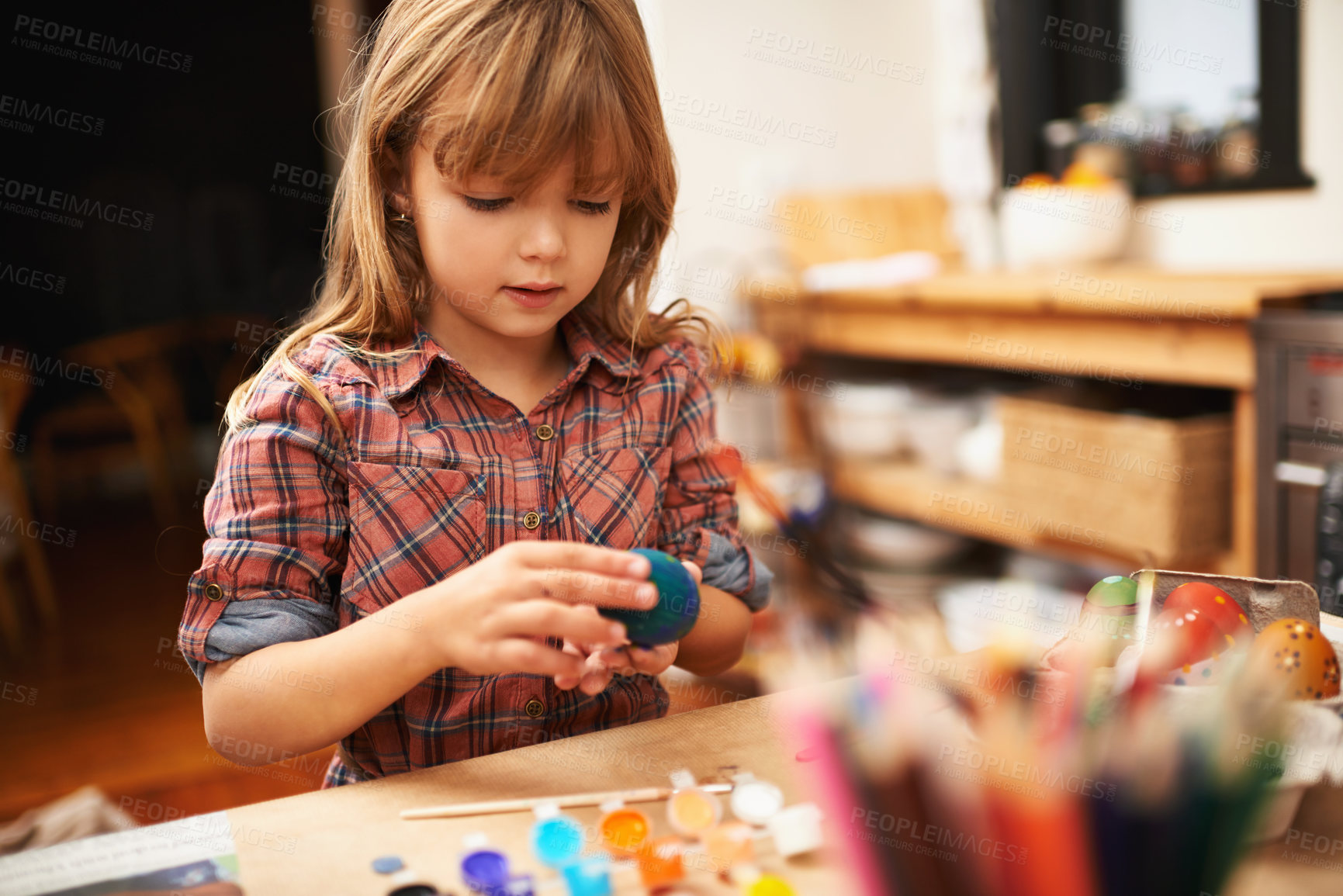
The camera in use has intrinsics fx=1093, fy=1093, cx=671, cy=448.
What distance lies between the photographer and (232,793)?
2.12 meters

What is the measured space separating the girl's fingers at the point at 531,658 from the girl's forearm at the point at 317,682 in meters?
0.08

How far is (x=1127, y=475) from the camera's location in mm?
2020

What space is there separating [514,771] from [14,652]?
287 cm

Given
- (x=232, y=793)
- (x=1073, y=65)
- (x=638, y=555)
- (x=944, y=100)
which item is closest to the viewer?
(x=638, y=555)

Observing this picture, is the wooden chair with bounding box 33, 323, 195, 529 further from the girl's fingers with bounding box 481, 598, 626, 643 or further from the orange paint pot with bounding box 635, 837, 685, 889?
the orange paint pot with bounding box 635, 837, 685, 889

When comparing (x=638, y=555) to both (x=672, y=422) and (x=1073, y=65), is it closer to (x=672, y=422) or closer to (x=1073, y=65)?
(x=672, y=422)

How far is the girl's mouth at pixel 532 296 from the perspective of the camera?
84 centimetres

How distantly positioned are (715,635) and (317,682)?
33 centimetres

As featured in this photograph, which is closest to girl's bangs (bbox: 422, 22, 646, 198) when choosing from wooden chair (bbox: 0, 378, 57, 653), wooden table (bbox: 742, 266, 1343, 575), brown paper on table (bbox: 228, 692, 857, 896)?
brown paper on table (bbox: 228, 692, 857, 896)

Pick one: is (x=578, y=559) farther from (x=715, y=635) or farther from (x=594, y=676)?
(x=715, y=635)

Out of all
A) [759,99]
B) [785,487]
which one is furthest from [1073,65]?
[785,487]

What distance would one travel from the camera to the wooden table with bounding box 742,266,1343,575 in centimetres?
187

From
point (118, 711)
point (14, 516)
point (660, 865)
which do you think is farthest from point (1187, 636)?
point (14, 516)

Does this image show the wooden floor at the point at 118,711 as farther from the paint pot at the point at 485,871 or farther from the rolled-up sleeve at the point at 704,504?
the paint pot at the point at 485,871
